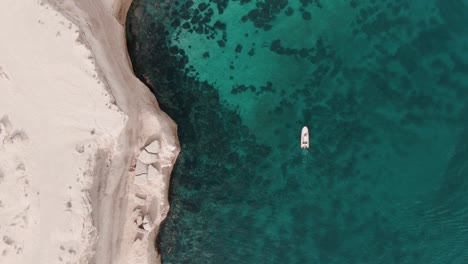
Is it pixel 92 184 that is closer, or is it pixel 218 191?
pixel 92 184

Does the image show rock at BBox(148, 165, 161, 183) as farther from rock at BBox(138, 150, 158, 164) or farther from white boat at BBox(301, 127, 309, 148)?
white boat at BBox(301, 127, 309, 148)

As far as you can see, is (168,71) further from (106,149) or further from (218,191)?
(218,191)

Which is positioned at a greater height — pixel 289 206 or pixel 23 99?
pixel 23 99

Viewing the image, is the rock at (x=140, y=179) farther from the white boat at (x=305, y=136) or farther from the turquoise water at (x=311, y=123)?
the white boat at (x=305, y=136)

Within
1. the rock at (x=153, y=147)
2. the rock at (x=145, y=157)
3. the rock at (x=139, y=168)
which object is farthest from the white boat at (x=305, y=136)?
the rock at (x=139, y=168)

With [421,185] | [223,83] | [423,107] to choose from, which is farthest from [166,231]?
[423,107]

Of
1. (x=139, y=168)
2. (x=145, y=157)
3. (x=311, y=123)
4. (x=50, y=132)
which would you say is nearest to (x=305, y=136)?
(x=311, y=123)

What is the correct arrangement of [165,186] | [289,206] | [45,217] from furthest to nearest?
[289,206]
[165,186]
[45,217]

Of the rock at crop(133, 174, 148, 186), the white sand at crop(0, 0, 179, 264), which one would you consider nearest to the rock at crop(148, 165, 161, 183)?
the rock at crop(133, 174, 148, 186)
